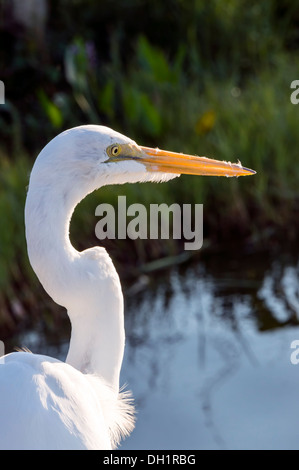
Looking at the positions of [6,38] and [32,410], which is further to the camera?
[6,38]

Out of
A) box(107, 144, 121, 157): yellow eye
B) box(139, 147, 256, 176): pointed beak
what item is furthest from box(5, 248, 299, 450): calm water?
box(107, 144, 121, 157): yellow eye

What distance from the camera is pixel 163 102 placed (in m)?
4.93

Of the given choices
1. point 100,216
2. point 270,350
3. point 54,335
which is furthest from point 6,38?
point 270,350

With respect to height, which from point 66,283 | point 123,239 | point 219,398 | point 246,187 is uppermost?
point 246,187

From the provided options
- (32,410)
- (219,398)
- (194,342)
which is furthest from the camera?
(194,342)

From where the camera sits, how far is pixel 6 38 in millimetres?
6059

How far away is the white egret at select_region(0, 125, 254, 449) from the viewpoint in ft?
5.68

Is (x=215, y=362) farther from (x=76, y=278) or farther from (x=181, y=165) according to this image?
(x=76, y=278)

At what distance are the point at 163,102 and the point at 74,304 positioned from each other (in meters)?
3.19

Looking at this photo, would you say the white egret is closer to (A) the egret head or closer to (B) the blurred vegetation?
(A) the egret head

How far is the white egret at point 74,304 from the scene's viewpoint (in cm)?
173

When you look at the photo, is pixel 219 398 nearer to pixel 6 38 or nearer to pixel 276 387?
pixel 276 387

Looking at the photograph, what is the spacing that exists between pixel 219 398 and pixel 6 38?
3.66 metres

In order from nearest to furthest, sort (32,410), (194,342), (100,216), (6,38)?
(32,410)
(194,342)
(100,216)
(6,38)
